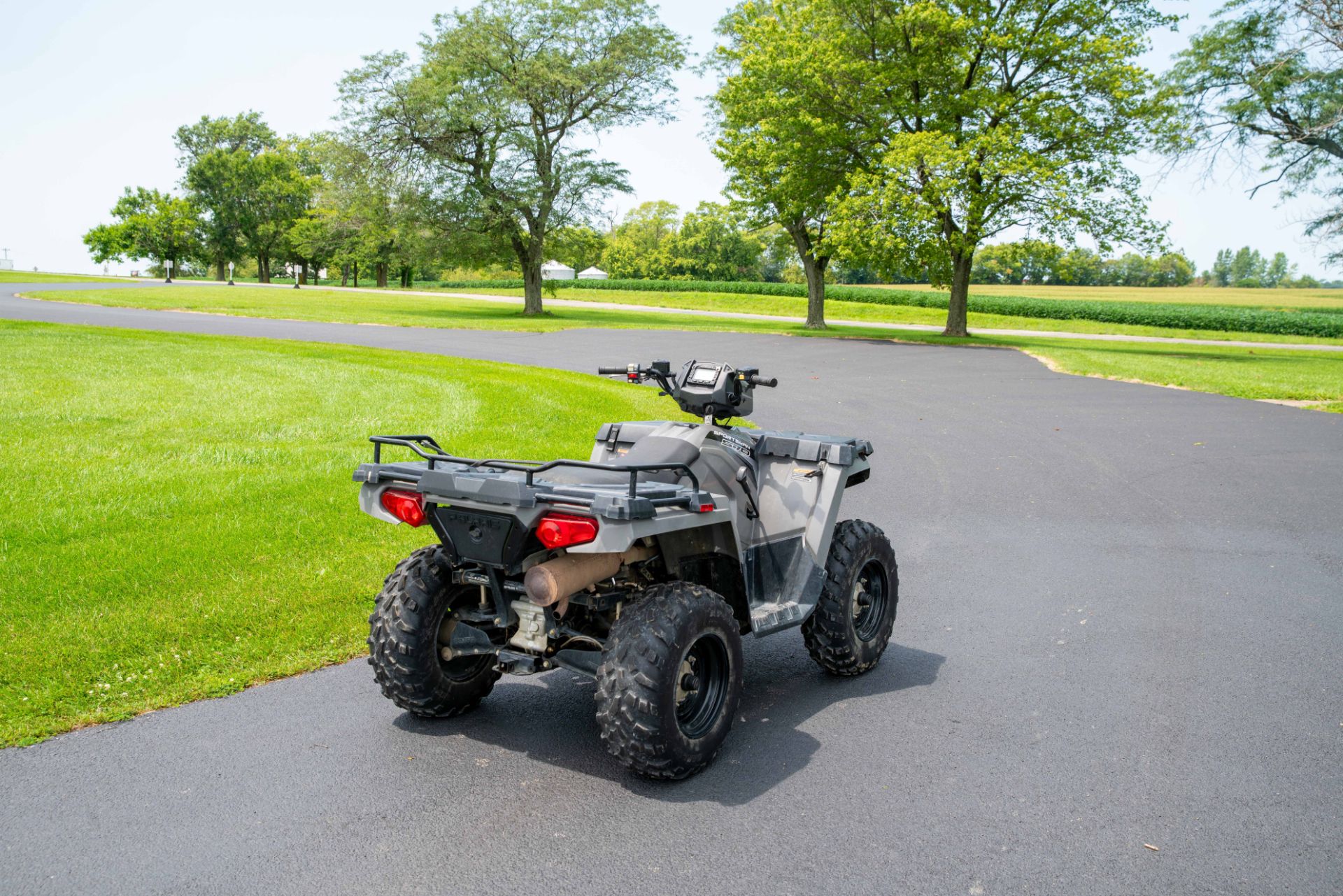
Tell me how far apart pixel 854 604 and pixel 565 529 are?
2116 mm

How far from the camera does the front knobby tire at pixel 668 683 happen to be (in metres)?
3.59

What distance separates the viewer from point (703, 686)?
160 inches

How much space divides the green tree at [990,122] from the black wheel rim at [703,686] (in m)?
25.6

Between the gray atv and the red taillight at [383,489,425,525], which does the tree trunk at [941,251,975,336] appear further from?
the red taillight at [383,489,425,525]

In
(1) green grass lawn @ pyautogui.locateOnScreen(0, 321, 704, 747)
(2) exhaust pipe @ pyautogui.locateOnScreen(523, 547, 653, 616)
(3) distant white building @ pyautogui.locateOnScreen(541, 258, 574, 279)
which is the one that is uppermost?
(3) distant white building @ pyautogui.locateOnScreen(541, 258, 574, 279)

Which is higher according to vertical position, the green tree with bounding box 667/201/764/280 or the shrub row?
the green tree with bounding box 667/201/764/280

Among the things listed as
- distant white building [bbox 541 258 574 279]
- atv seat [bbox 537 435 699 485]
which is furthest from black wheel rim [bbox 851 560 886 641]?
distant white building [bbox 541 258 574 279]

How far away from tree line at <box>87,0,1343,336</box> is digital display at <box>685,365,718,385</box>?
2473 cm

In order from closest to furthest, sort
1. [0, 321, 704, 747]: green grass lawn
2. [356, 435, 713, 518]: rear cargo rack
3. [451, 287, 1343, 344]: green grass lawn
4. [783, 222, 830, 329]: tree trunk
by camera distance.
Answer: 1. [356, 435, 713, 518]: rear cargo rack
2. [0, 321, 704, 747]: green grass lawn
3. [783, 222, 830, 329]: tree trunk
4. [451, 287, 1343, 344]: green grass lawn

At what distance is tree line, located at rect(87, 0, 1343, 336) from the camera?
28.6 meters

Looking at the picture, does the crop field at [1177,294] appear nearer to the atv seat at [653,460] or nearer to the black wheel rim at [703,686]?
the atv seat at [653,460]

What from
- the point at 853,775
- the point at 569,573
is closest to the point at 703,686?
the point at 853,775

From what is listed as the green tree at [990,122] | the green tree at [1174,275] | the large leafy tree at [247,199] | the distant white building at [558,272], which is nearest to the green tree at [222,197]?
the large leafy tree at [247,199]

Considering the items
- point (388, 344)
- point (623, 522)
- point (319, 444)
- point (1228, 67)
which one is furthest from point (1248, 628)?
point (1228, 67)
